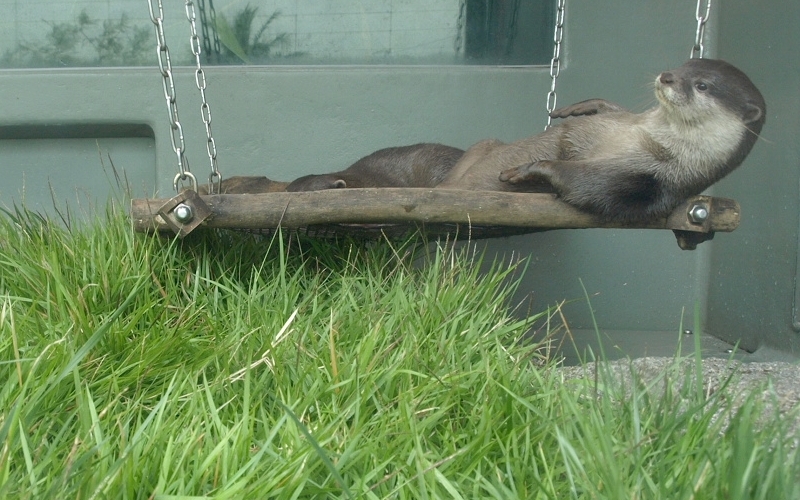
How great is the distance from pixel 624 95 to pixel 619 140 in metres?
0.94

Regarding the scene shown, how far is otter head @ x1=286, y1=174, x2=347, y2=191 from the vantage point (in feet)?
9.91

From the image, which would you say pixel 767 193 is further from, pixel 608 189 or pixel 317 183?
pixel 317 183

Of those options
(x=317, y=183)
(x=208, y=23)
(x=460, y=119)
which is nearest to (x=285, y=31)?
(x=208, y=23)

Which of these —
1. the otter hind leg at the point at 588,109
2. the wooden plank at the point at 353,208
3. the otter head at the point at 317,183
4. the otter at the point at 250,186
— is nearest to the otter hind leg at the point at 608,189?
the wooden plank at the point at 353,208

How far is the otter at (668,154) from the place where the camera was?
2.57 m

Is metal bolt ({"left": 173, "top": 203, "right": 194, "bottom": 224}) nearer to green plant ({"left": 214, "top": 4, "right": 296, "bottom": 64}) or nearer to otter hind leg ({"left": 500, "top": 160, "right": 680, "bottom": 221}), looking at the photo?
otter hind leg ({"left": 500, "top": 160, "right": 680, "bottom": 221})

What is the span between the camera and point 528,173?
2.69 meters

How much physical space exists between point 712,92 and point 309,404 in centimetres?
182

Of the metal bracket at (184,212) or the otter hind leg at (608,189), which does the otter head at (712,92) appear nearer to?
the otter hind leg at (608,189)

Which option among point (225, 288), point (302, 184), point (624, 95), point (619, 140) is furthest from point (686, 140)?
point (225, 288)

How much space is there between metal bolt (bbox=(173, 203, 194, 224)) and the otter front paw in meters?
1.08

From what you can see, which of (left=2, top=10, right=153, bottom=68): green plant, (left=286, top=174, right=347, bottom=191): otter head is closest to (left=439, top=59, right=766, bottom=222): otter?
(left=286, top=174, right=347, bottom=191): otter head

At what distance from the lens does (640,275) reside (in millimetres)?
3832

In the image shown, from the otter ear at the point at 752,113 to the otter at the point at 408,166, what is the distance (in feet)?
4.03
